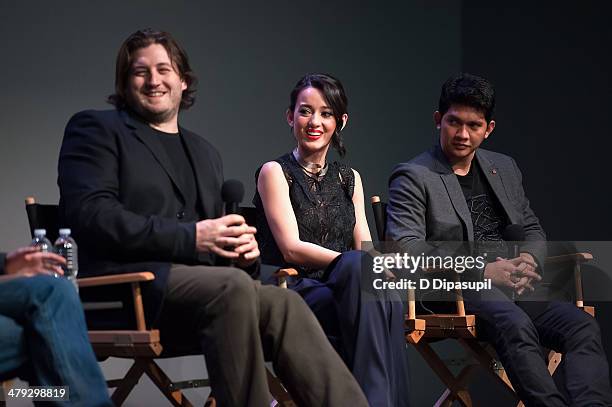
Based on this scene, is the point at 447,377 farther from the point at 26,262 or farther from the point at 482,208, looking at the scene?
the point at 26,262

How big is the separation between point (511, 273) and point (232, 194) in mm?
1424

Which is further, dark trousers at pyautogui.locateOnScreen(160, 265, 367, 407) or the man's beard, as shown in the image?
the man's beard

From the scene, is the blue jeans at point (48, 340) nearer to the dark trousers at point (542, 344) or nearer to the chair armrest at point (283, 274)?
the chair armrest at point (283, 274)

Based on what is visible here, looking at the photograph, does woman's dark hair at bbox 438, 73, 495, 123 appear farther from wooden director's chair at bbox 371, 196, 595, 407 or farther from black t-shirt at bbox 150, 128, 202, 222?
black t-shirt at bbox 150, 128, 202, 222

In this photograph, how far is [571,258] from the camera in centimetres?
424

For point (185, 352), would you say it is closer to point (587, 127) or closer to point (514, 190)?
point (514, 190)

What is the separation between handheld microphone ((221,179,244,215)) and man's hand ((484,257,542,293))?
1.32 metres

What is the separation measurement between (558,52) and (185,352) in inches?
122

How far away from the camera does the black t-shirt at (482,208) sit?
4.27 m

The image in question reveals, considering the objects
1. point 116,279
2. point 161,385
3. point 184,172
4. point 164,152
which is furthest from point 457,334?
point 116,279

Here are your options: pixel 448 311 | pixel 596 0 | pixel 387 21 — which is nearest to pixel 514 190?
pixel 448 311

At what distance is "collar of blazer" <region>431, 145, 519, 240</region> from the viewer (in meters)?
4.19

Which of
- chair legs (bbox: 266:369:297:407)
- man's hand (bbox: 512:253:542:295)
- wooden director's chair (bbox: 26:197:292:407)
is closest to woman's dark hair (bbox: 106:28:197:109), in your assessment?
wooden director's chair (bbox: 26:197:292:407)

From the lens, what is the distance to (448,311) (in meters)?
4.10
